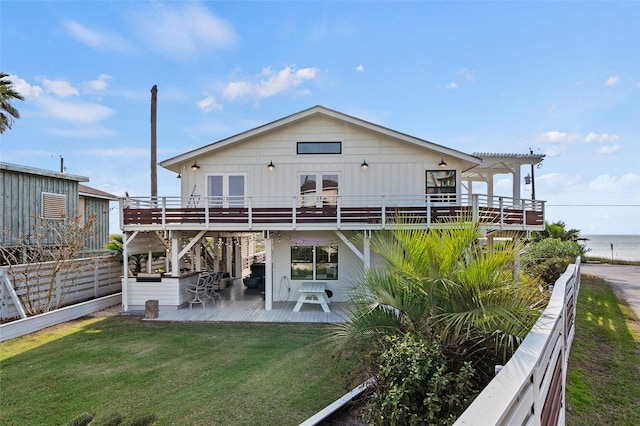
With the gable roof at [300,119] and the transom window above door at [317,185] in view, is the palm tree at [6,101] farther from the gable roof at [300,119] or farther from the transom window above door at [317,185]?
the transom window above door at [317,185]

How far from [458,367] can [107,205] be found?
18925mm

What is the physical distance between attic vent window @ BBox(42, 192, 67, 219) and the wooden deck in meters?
6.59

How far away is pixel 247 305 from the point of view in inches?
433

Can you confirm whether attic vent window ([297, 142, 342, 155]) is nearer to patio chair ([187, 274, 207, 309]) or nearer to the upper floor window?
the upper floor window

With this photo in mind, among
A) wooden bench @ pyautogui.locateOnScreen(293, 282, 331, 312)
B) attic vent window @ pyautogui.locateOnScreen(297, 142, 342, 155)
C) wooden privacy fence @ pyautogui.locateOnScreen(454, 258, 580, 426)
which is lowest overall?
wooden bench @ pyautogui.locateOnScreen(293, 282, 331, 312)

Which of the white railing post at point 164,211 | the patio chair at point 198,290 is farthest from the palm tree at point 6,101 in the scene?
the patio chair at point 198,290

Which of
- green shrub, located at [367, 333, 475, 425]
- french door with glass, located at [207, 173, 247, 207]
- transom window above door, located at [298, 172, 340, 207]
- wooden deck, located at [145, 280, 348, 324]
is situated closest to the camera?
green shrub, located at [367, 333, 475, 425]

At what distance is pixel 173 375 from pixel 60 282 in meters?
6.90

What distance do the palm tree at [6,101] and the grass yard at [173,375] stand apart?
8876 mm

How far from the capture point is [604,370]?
16.1 feet

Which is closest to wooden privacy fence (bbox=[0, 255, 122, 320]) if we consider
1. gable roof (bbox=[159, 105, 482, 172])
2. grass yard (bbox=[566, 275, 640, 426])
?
gable roof (bbox=[159, 105, 482, 172])

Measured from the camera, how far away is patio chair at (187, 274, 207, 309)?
1065cm

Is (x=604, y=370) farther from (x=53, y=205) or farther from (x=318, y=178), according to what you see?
(x=53, y=205)

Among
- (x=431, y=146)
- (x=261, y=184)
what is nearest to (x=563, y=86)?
(x=431, y=146)
